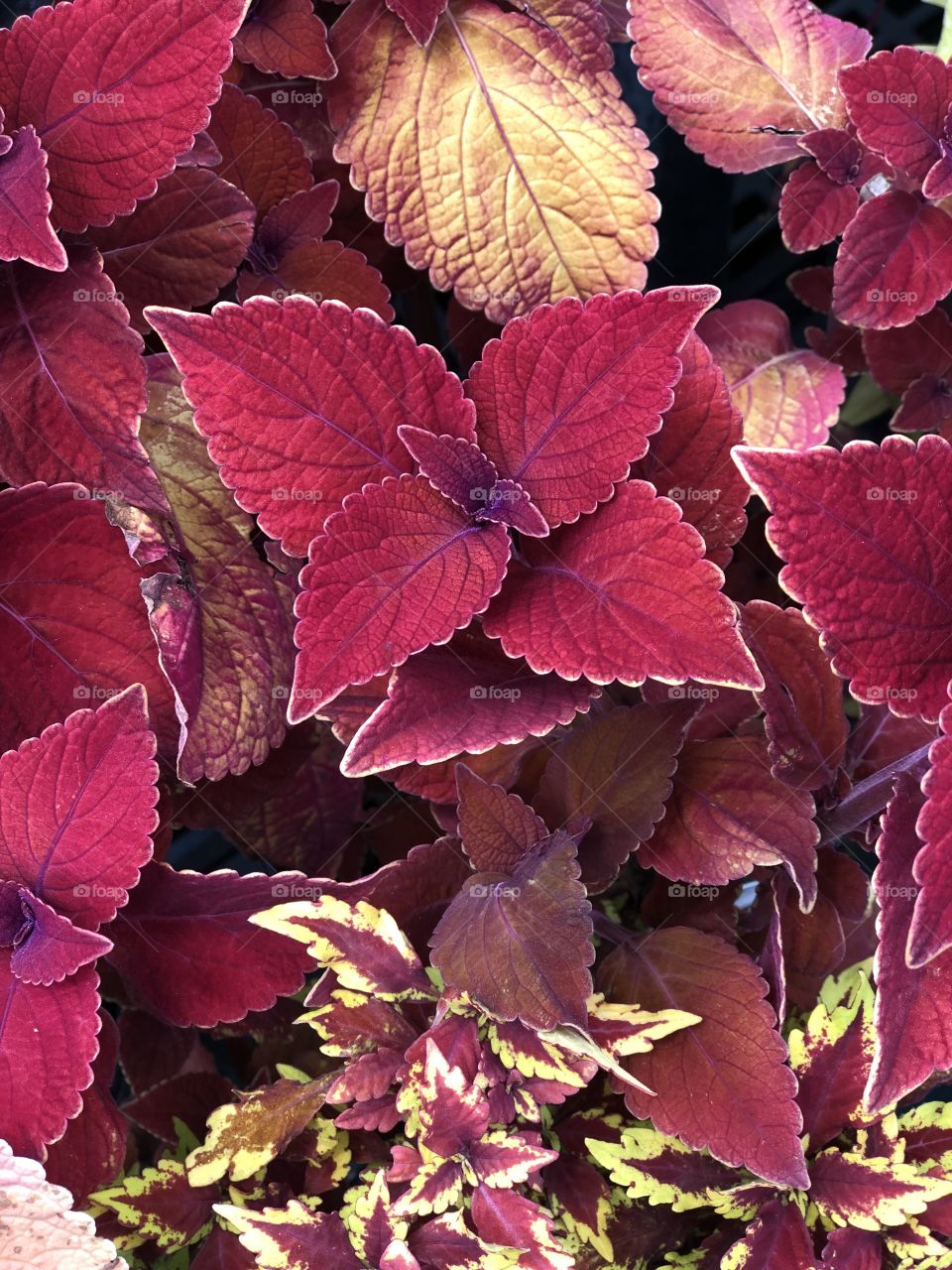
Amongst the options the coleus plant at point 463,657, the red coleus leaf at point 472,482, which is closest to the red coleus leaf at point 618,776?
the coleus plant at point 463,657

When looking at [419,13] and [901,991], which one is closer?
[901,991]

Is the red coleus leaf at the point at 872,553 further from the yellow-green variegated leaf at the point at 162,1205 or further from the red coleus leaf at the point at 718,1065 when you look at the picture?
the yellow-green variegated leaf at the point at 162,1205

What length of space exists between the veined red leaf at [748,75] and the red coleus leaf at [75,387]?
34 centimetres

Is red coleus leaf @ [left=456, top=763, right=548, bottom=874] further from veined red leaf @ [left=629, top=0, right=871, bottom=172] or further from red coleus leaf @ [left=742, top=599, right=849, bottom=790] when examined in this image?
veined red leaf @ [left=629, top=0, right=871, bottom=172]

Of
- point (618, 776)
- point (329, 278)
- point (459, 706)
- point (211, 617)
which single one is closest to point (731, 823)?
point (618, 776)

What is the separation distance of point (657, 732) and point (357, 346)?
223 mm

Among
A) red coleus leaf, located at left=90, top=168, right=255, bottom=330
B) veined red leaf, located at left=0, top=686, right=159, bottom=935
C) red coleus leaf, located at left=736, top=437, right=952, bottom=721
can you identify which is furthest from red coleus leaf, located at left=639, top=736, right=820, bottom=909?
red coleus leaf, located at left=90, top=168, right=255, bottom=330

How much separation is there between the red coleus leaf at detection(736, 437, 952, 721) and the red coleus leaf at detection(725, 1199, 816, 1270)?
27cm

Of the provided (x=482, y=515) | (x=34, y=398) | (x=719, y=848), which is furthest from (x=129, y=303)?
(x=719, y=848)

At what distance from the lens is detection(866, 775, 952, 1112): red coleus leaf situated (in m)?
0.43

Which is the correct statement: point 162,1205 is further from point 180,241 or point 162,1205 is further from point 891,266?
point 891,266

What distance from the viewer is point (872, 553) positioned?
42cm

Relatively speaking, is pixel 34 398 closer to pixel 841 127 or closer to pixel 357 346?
pixel 357 346

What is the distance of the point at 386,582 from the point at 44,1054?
246 mm
